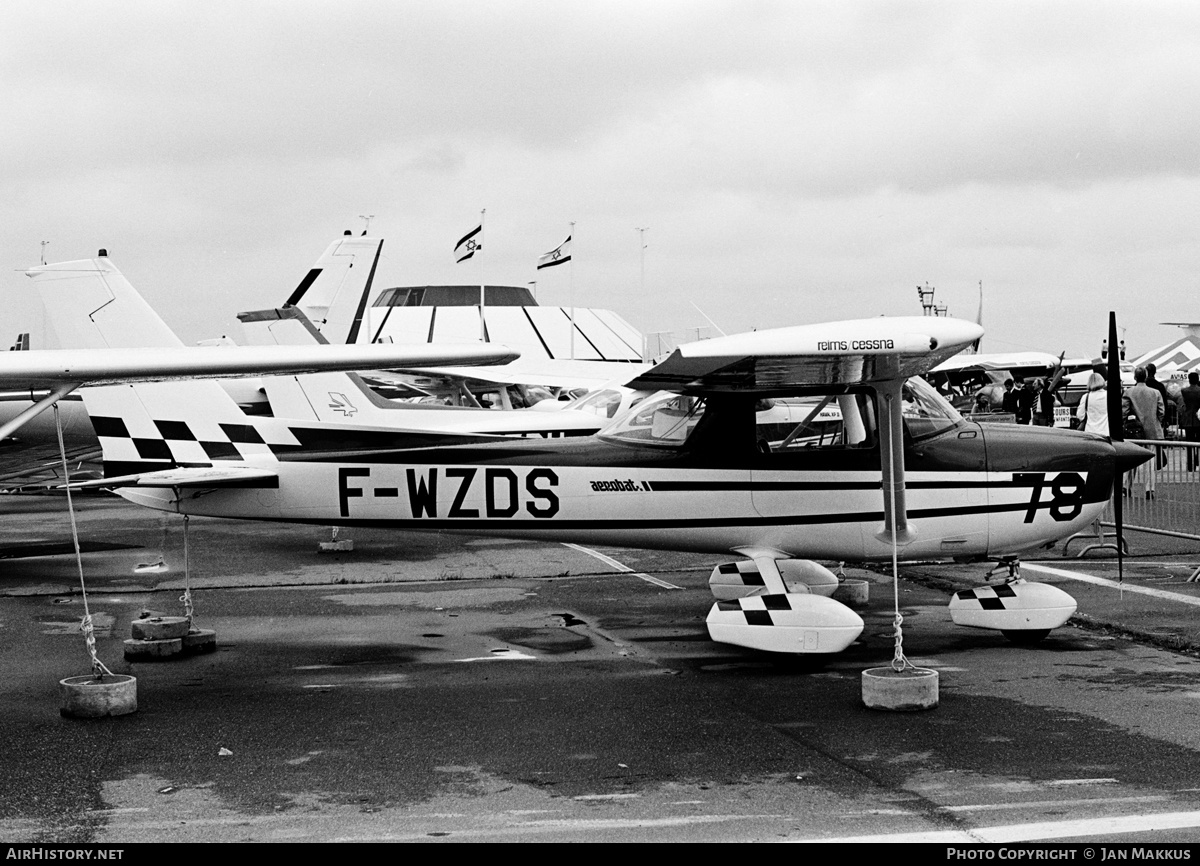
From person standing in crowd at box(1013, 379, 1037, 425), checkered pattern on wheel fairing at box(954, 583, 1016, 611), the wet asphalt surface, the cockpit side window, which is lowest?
the wet asphalt surface

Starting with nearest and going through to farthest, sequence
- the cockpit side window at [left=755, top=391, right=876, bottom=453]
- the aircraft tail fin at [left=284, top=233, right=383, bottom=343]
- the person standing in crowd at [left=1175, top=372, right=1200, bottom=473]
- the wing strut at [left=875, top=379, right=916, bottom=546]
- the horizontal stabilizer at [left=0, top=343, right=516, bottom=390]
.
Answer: the horizontal stabilizer at [left=0, top=343, right=516, bottom=390] → the wing strut at [left=875, top=379, right=916, bottom=546] → the cockpit side window at [left=755, top=391, right=876, bottom=453] → the person standing in crowd at [left=1175, top=372, right=1200, bottom=473] → the aircraft tail fin at [left=284, top=233, right=383, bottom=343]

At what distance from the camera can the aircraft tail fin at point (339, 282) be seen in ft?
97.5

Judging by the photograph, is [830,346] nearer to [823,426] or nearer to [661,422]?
[823,426]

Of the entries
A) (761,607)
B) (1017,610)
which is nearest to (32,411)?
(761,607)

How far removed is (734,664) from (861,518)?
1.49 metres

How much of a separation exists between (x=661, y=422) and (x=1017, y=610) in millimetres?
2936

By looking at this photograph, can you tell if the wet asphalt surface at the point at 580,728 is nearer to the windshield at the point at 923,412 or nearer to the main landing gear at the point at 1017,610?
the main landing gear at the point at 1017,610

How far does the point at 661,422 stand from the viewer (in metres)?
9.30

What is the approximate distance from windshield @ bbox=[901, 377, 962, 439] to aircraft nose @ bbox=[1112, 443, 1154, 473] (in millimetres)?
1221

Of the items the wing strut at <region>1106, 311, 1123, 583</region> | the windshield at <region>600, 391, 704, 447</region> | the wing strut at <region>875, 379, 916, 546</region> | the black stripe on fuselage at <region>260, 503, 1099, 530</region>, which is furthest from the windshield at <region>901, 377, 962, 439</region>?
the windshield at <region>600, 391, 704, 447</region>

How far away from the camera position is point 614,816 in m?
5.26

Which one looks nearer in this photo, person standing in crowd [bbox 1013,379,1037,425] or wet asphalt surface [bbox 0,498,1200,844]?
wet asphalt surface [bbox 0,498,1200,844]

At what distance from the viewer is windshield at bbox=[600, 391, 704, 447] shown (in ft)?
30.2

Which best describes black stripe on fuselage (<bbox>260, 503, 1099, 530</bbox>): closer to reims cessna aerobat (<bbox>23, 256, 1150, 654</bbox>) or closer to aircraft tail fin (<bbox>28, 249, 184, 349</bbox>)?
reims cessna aerobat (<bbox>23, 256, 1150, 654</bbox>)
